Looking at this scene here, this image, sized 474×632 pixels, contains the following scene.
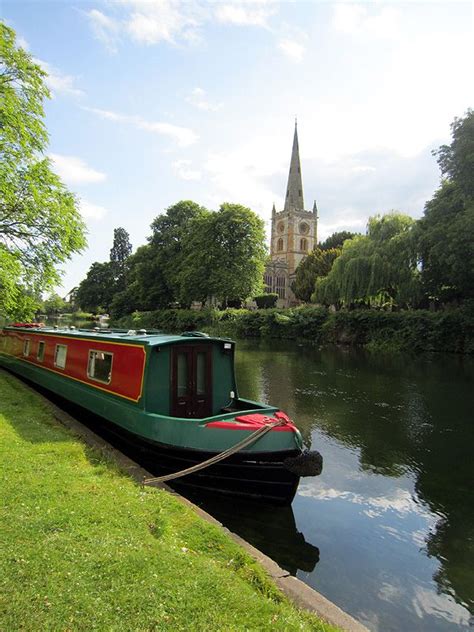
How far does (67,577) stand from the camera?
11.8 ft

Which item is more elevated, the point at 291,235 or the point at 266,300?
the point at 291,235

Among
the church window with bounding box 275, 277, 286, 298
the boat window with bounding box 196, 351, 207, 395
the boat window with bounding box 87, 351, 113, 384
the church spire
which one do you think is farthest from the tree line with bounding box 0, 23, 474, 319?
the church spire

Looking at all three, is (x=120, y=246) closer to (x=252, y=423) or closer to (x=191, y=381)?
(x=191, y=381)

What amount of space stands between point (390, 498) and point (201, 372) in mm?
4135

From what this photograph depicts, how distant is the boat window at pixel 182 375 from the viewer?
837 cm

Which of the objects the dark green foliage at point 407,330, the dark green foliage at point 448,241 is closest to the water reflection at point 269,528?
the dark green foliage at point 448,241

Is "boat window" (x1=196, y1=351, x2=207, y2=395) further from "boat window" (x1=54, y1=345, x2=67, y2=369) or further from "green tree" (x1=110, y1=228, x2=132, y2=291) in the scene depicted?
"green tree" (x1=110, y1=228, x2=132, y2=291)

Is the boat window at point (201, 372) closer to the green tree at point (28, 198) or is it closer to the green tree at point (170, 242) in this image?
the green tree at point (28, 198)

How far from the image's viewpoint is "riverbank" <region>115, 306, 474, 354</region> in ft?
103

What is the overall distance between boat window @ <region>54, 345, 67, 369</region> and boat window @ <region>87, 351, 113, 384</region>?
1.86m

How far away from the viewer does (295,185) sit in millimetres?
97812

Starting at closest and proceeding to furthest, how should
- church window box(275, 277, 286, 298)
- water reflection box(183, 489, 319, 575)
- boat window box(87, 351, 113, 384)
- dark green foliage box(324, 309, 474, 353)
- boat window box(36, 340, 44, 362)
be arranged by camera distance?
water reflection box(183, 489, 319, 575) → boat window box(87, 351, 113, 384) → boat window box(36, 340, 44, 362) → dark green foliage box(324, 309, 474, 353) → church window box(275, 277, 286, 298)

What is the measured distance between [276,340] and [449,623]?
126 feet

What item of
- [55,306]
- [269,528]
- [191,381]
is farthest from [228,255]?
[55,306]
